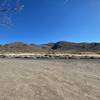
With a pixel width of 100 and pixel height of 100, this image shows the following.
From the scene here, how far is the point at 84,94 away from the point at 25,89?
2473 mm

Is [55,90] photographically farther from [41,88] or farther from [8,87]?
[8,87]

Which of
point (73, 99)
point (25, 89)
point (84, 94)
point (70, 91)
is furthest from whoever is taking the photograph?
point (25, 89)

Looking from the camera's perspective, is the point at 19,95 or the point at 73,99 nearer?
the point at 73,99

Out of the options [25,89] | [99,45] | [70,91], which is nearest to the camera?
[70,91]

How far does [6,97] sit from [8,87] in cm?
147

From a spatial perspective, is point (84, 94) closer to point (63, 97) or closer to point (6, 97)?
point (63, 97)

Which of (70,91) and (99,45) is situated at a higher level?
(99,45)

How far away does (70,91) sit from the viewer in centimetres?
667

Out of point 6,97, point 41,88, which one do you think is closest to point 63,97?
point 41,88

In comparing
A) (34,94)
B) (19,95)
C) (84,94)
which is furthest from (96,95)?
(19,95)

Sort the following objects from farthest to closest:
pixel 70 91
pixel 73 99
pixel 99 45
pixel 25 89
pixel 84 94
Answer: pixel 99 45 → pixel 25 89 → pixel 70 91 → pixel 84 94 → pixel 73 99

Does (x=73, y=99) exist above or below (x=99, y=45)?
below

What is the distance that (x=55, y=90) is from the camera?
6781 mm

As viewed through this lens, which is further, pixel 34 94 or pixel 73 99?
pixel 34 94
